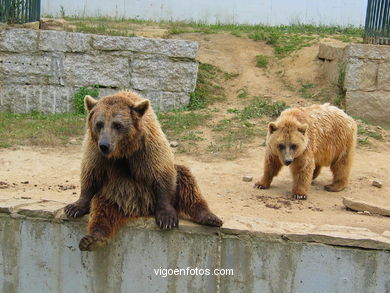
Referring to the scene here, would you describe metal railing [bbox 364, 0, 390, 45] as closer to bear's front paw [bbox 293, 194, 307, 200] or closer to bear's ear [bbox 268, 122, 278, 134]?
bear's ear [bbox 268, 122, 278, 134]

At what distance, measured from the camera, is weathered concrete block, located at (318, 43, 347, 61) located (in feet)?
38.4

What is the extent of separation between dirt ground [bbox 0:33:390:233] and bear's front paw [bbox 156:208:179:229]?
75cm

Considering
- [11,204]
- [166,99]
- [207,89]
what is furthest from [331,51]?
[11,204]

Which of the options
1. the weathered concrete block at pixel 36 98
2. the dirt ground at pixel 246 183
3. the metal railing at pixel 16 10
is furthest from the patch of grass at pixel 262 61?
the metal railing at pixel 16 10

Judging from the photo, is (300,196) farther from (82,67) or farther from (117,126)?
(82,67)

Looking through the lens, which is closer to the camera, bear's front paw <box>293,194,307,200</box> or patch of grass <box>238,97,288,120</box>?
bear's front paw <box>293,194,307,200</box>

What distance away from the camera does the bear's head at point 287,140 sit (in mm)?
7160

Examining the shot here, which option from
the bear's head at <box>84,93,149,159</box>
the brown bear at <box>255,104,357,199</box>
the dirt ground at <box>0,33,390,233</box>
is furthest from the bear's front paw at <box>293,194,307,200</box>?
the bear's head at <box>84,93,149,159</box>

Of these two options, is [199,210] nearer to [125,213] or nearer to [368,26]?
[125,213]

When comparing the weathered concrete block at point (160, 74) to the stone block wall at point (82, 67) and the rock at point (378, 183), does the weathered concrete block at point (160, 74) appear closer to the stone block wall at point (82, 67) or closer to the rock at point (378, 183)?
the stone block wall at point (82, 67)

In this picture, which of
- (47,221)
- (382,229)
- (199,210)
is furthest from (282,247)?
(47,221)

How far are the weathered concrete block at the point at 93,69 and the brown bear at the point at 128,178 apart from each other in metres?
6.10

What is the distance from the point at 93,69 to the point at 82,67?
0.21 m

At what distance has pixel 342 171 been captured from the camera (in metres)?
7.99
